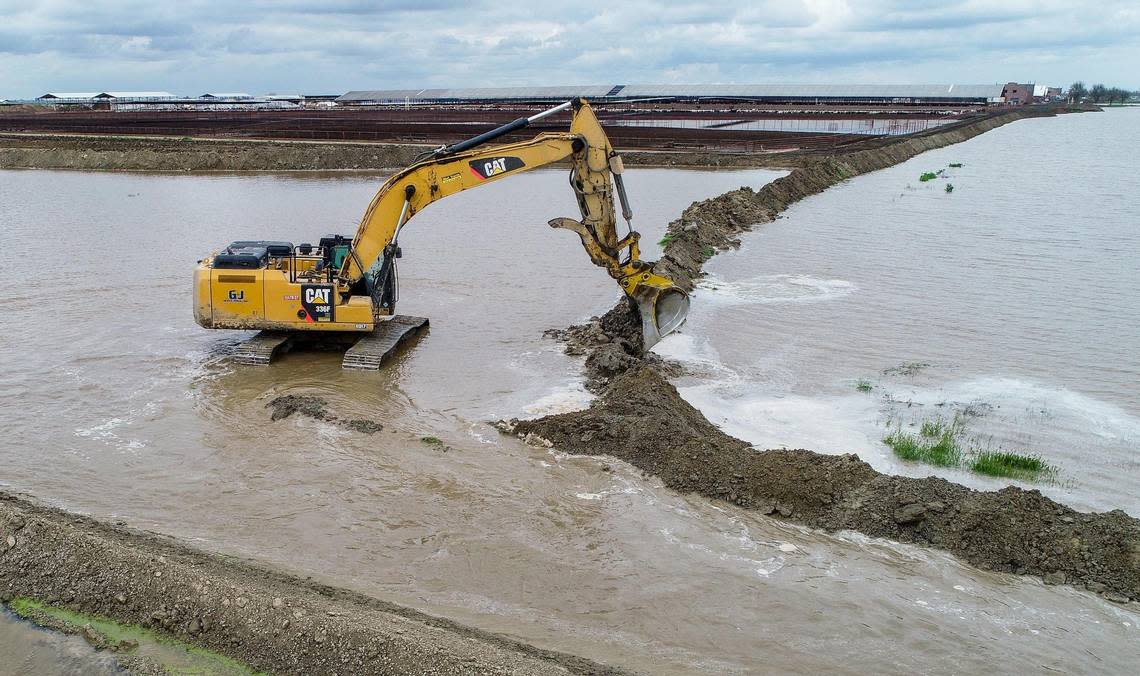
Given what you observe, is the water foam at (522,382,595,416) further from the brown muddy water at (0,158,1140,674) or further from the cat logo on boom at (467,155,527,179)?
the cat logo on boom at (467,155,527,179)

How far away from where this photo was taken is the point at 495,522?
945cm

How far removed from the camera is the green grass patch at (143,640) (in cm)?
672

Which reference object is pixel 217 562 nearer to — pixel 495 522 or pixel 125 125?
pixel 495 522

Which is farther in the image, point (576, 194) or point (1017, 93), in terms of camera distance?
point (1017, 93)

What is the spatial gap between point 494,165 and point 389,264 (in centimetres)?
261

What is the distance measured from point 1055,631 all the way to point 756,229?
22.5 m

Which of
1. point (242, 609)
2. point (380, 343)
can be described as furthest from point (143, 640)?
point (380, 343)

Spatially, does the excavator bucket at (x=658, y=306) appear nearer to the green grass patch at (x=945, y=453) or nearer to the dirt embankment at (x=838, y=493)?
the dirt embankment at (x=838, y=493)

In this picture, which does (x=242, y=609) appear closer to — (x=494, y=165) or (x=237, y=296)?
(x=237, y=296)

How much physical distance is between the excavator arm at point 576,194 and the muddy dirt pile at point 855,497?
8.01 ft

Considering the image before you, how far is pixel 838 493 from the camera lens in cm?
952

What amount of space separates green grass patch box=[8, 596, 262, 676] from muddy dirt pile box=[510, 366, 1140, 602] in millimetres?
5251

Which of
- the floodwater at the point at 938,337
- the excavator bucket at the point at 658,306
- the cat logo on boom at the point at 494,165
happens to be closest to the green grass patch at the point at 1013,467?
the floodwater at the point at 938,337

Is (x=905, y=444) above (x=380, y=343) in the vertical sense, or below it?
below
